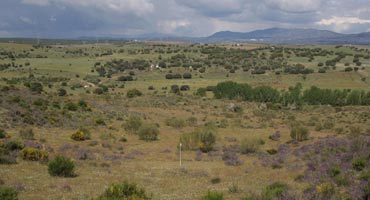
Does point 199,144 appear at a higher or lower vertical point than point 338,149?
lower

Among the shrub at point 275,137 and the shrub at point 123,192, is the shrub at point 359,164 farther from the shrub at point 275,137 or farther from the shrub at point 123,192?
the shrub at point 275,137

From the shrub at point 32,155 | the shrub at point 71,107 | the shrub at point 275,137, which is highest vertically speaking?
the shrub at point 32,155

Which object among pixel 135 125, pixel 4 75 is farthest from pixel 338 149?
pixel 4 75

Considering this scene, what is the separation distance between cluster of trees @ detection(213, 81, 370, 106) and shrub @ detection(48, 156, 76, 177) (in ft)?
205

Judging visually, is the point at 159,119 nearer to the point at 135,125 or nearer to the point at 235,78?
the point at 135,125

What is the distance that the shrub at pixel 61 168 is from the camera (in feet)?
57.1

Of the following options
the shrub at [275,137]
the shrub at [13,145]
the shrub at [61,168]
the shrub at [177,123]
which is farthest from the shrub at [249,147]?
the shrub at [13,145]

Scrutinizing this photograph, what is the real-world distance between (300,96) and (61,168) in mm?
67460

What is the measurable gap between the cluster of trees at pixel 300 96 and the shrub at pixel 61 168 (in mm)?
62523

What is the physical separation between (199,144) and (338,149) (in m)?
12.0

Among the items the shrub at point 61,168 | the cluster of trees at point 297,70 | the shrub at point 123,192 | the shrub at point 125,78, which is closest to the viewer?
the shrub at point 123,192

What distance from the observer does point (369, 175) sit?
Result: 47.5 ft

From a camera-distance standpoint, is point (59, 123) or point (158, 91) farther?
point (158, 91)

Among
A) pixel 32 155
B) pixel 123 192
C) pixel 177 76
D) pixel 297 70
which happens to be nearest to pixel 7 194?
pixel 123 192
